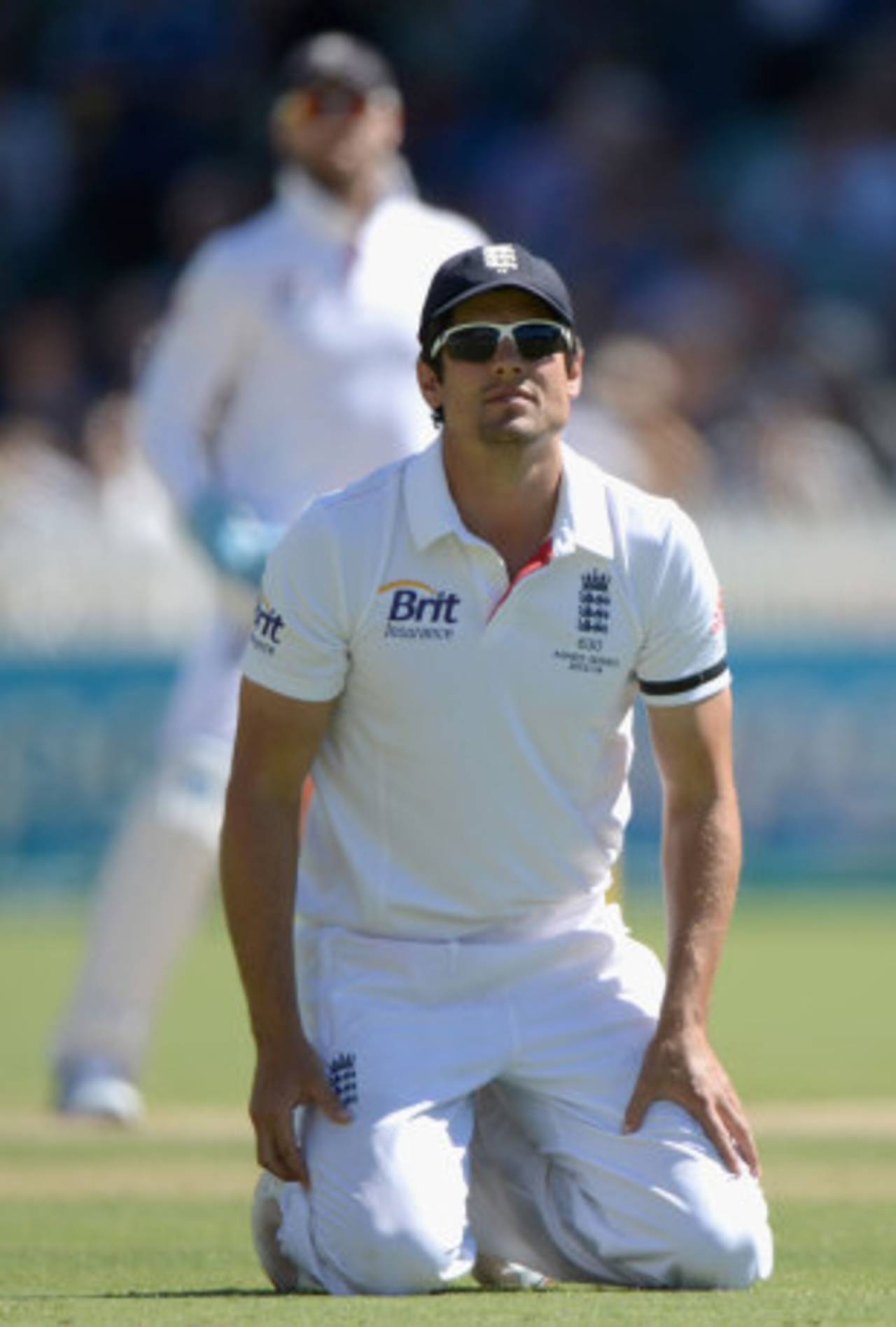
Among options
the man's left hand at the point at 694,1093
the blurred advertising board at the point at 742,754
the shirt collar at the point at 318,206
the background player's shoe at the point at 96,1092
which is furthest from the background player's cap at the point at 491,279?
the blurred advertising board at the point at 742,754

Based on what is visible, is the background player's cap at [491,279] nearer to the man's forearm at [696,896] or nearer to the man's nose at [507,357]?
the man's nose at [507,357]

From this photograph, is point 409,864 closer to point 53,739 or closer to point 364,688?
point 364,688

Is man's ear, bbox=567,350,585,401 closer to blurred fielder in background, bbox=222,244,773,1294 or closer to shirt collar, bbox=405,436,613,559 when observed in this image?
blurred fielder in background, bbox=222,244,773,1294

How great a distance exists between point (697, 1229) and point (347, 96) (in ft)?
12.8

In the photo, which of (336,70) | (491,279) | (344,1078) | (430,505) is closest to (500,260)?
(491,279)

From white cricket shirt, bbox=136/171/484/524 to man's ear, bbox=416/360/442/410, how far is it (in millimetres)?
2801

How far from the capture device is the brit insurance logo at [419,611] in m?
5.65

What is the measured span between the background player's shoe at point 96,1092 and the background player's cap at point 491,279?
340 cm

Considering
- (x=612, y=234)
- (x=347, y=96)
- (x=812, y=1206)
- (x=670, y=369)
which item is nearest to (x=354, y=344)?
(x=347, y=96)

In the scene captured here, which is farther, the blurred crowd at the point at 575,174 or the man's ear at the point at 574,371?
the blurred crowd at the point at 575,174

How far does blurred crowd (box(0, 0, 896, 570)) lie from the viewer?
17953mm

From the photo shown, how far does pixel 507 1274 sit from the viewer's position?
19.0 feet

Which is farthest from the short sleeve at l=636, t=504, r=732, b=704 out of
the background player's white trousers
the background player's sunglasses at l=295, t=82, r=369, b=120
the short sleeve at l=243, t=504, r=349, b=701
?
the background player's white trousers

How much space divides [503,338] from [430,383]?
208 millimetres
